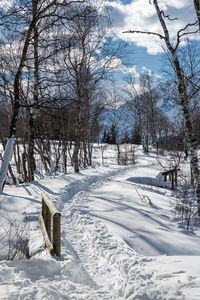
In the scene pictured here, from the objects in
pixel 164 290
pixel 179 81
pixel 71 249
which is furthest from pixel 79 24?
pixel 164 290

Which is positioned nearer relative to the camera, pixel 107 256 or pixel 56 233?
pixel 56 233

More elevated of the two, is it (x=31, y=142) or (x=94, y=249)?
(x=31, y=142)

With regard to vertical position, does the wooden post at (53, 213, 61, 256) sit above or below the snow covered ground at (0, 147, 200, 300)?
above

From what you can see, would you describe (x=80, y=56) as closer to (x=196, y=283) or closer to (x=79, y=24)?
(x=79, y=24)

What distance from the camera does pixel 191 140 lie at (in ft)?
24.2

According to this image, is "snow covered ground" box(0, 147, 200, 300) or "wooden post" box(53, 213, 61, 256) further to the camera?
"wooden post" box(53, 213, 61, 256)

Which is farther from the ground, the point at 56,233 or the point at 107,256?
the point at 56,233

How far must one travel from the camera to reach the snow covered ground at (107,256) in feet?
9.73

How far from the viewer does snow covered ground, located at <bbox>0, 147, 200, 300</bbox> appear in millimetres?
2967

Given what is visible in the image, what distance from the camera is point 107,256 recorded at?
14.0 feet

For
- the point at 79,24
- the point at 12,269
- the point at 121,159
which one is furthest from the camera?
the point at 121,159

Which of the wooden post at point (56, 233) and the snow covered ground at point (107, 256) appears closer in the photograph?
the snow covered ground at point (107, 256)

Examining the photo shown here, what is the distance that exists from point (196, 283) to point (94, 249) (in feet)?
7.68

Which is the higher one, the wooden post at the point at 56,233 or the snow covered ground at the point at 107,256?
the wooden post at the point at 56,233
